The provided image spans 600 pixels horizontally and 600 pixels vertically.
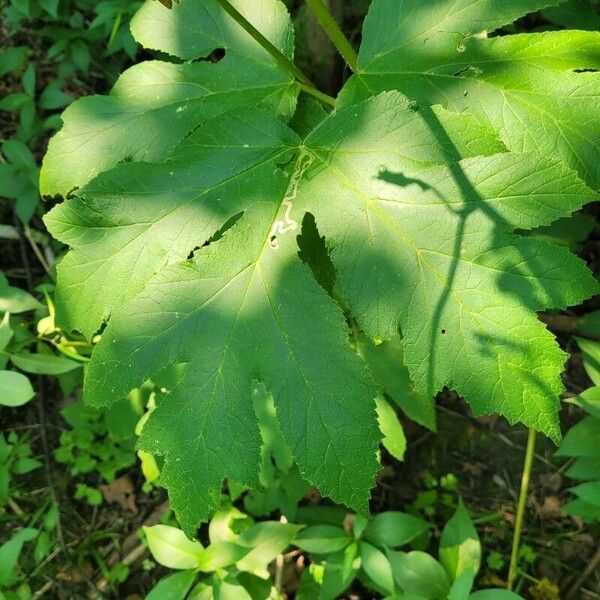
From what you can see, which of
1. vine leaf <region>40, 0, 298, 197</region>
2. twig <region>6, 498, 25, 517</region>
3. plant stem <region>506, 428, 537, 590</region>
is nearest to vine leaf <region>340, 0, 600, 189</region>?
vine leaf <region>40, 0, 298, 197</region>

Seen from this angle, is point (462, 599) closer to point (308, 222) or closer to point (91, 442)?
point (308, 222)

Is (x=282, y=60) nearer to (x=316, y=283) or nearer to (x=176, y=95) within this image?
(x=176, y=95)

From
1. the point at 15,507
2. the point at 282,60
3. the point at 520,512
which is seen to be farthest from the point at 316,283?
the point at 15,507

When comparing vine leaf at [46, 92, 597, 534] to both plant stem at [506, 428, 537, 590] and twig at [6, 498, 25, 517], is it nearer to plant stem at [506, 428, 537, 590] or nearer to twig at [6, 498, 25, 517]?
plant stem at [506, 428, 537, 590]

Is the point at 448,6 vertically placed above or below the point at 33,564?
above

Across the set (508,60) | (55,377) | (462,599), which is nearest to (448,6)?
(508,60)
